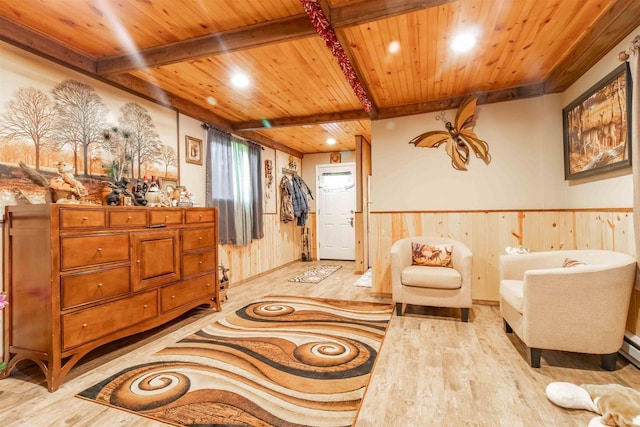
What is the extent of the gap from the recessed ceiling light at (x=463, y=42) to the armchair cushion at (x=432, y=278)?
1951 mm

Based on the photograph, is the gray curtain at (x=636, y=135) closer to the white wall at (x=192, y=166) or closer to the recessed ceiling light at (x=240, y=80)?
the recessed ceiling light at (x=240, y=80)

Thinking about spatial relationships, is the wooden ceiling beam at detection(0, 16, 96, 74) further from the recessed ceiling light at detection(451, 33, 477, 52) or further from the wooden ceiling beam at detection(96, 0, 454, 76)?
the recessed ceiling light at detection(451, 33, 477, 52)

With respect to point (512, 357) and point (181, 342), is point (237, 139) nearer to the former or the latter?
point (181, 342)

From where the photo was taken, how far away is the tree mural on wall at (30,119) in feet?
6.77

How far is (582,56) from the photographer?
2438mm

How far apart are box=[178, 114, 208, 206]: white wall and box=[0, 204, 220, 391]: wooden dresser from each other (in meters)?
1.11

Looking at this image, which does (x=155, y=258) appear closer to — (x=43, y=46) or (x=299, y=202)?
(x=43, y=46)

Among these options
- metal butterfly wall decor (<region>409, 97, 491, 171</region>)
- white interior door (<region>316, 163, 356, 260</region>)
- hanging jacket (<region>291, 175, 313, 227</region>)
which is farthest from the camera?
white interior door (<region>316, 163, 356, 260</region>)

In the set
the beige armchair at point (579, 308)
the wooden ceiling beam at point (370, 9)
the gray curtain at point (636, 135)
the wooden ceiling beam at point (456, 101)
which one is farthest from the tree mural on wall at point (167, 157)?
the gray curtain at point (636, 135)

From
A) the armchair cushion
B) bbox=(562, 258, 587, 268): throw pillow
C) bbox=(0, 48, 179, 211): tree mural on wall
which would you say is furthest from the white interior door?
bbox=(562, 258, 587, 268): throw pillow

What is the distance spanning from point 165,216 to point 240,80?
150 centimetres

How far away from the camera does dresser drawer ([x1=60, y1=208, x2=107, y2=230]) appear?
76.0 inches

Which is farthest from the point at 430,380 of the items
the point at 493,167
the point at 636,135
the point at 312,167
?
the point at 312,167

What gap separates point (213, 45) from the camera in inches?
90.0
